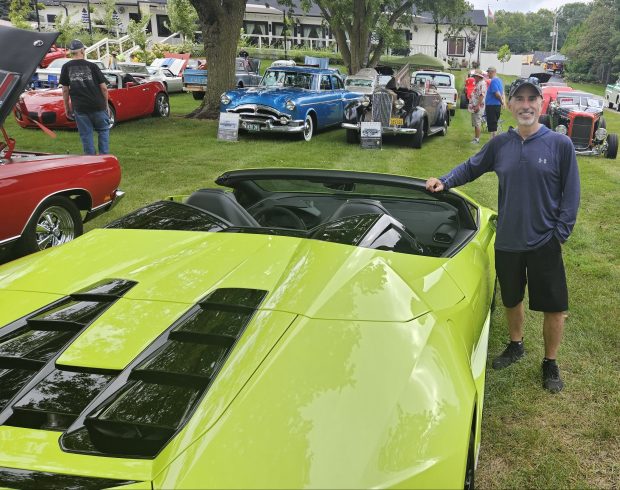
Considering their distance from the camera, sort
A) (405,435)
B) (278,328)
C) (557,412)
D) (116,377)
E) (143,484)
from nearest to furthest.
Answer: (143,484) < (405,435) < (116,377) < (278,328) < (557,412)

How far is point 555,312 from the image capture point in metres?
3.32

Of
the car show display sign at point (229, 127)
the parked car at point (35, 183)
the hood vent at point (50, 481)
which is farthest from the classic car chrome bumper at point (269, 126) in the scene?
the hood vent at point (50, 481)

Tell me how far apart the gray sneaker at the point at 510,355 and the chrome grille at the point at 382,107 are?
34.1ft

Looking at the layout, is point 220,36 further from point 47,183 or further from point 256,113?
point 47,183

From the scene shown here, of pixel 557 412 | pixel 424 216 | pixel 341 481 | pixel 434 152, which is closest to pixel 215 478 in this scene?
pixel 341 481

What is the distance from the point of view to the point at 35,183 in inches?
191

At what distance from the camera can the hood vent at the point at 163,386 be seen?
1.52 meters

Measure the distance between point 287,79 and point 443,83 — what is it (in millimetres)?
10251

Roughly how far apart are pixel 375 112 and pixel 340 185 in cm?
993

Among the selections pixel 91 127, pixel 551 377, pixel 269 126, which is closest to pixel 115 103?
pixel 269 126

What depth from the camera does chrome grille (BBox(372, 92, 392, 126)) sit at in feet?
44.0

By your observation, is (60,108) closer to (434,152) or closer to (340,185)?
(434,152)

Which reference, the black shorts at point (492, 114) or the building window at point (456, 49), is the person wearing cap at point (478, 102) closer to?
the black shorts at point (492, 114)

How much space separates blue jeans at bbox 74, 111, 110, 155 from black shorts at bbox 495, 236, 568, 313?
7.08 m
